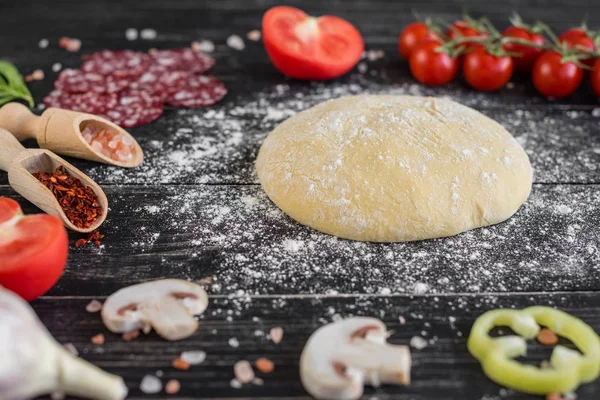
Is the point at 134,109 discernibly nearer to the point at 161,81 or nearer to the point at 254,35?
the point at 161,81

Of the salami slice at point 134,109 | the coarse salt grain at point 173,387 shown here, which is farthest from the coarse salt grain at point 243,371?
the salami slice at point 134,109

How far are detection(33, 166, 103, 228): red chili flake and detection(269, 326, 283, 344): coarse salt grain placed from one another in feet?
1.95

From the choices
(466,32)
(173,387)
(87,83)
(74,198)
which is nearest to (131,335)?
(173,387)

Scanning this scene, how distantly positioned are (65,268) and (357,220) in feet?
2.40

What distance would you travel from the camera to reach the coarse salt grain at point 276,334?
141cm

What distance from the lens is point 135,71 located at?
2436 millimetres

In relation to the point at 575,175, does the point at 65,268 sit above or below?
below

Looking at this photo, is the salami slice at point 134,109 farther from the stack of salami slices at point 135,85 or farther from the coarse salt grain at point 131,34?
the coarse salt grain at point 131,34

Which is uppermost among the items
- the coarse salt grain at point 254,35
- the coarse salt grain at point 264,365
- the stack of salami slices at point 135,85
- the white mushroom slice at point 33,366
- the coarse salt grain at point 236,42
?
the white mushroom slice at point 33,366

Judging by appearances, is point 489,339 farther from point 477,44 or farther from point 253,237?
point 477,44

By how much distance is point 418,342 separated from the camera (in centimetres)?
142

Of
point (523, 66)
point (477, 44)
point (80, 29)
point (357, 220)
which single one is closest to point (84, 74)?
point (80, 29)

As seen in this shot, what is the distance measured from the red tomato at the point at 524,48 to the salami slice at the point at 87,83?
1.45 m

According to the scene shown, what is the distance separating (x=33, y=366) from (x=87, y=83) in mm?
1468
